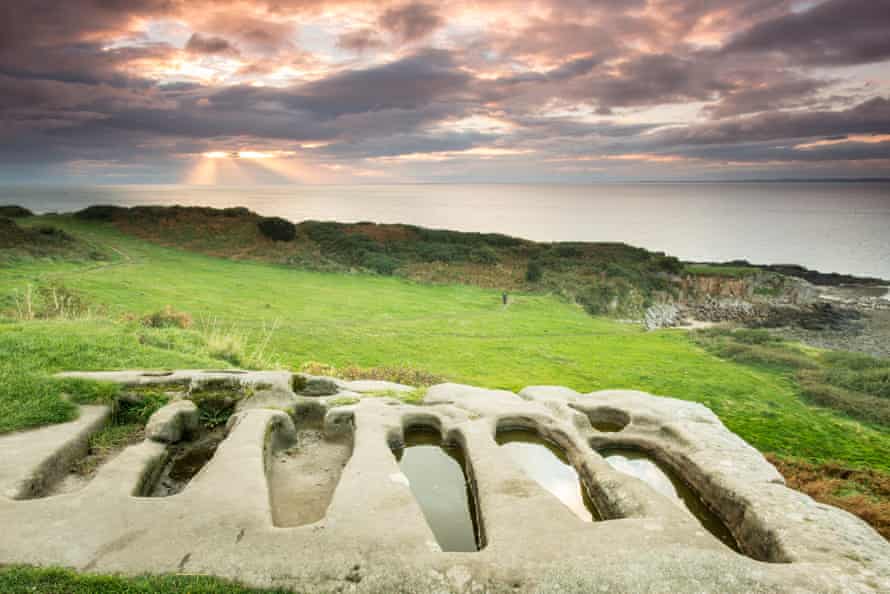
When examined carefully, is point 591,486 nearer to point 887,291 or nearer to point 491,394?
point 491,394

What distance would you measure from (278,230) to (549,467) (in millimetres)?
57762

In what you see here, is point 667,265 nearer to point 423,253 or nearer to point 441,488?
point 423,253

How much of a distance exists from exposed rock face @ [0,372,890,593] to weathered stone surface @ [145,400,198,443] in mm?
345

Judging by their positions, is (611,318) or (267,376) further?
(611,318)

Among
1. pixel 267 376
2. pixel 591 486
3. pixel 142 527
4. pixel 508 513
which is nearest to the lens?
pixel 142 527

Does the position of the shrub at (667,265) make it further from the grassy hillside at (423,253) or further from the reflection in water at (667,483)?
the reflection in water at (667,483)

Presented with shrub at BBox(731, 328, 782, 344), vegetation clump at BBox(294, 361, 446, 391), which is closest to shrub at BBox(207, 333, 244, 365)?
vegetation clump at BBox(294, 361, 446, 391)

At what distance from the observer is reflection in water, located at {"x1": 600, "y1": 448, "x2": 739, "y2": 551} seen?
7.52 m

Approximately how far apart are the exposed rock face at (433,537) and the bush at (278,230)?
180ft

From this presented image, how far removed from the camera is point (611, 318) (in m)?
48.2

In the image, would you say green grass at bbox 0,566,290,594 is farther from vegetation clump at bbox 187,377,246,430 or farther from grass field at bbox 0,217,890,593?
vegetation clump at bbox 187,377,246,430

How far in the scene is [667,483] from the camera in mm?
8914

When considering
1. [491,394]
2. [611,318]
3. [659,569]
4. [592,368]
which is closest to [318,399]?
[491,394]

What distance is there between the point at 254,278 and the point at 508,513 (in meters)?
42.3
